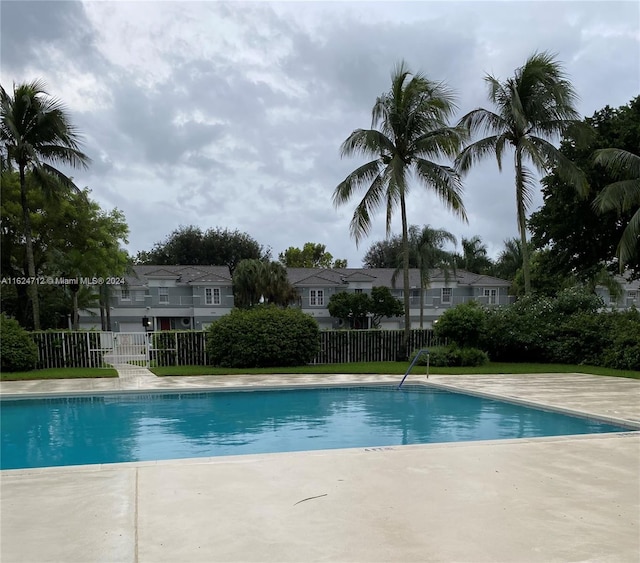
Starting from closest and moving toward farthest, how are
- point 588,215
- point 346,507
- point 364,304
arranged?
1. point 346,507
2. point 588,215
3. point 364,304

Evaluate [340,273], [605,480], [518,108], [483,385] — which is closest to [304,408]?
[483,385]

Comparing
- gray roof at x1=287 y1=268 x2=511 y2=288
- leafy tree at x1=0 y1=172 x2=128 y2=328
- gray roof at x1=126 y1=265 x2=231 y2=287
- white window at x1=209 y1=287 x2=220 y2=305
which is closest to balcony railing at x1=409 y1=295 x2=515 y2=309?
gray roof at x1=287 y1=268 x2=511 y2=288

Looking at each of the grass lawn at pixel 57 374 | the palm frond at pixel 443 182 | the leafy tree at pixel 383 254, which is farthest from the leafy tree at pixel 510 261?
the grass lawn at pixel 57 374

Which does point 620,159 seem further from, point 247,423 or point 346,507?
point 346,507

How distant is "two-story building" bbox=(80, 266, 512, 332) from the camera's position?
42.6m

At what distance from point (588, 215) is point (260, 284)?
2231 cm

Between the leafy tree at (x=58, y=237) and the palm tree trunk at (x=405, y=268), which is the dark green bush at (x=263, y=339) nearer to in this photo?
the palm tree trunk at (x=405, y=268)

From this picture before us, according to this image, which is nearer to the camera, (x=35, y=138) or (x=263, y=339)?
(x=263, y=339)

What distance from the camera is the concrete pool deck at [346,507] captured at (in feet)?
12.7

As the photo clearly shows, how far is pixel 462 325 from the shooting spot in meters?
20.9

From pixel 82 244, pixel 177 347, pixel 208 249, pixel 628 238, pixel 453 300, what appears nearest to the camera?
pixel 628 238

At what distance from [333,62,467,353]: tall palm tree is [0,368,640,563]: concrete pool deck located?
14140 millimetres

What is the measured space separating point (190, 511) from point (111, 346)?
17413mm

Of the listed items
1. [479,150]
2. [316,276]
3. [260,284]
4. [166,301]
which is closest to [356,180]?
[479,150]
